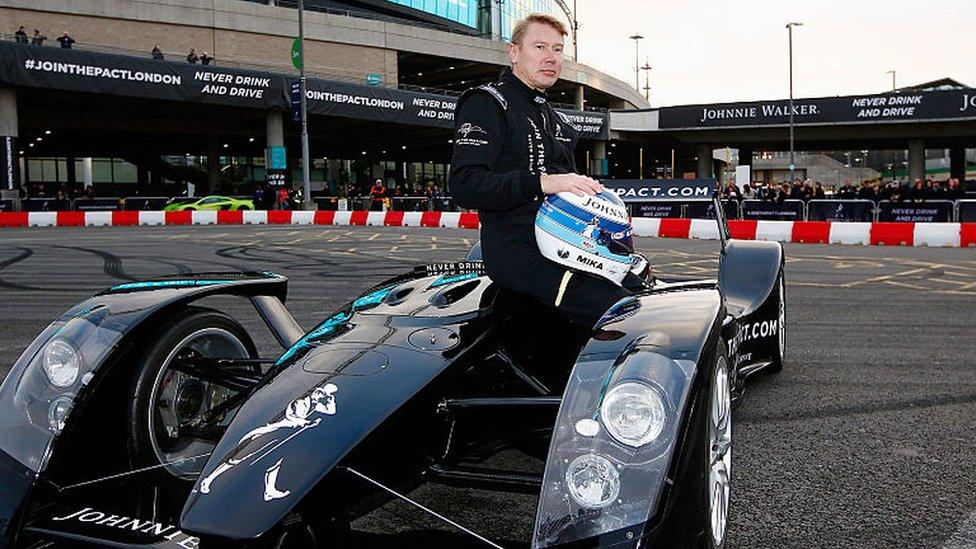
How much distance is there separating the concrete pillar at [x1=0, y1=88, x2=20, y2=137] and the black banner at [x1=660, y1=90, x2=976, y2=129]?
114 ft

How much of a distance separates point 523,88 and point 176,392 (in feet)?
5.80

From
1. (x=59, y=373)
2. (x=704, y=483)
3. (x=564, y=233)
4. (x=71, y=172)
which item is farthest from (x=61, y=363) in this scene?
(x=71, y=172)

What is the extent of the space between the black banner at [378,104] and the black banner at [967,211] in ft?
67.0

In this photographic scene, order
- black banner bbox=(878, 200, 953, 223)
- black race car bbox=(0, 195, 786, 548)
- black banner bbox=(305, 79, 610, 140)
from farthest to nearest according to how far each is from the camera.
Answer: black banner bbox=(305, 79, 610, 140)
black banner bbox=(878, 200, 953, 223)
black race car bbox=(0, 195, 786, 548)

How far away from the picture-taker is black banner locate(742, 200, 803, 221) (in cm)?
2494

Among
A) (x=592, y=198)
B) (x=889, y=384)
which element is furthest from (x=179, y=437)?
(x=889, y=384)

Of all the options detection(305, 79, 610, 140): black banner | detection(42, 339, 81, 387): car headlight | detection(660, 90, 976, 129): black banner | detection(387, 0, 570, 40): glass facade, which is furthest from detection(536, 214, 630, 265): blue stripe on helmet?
detection(387, 0, 570, 40): glass facade

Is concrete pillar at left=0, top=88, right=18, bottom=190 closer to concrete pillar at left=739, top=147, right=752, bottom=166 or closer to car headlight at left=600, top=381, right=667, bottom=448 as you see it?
car headlight at left=600, top=381, right=667, bottom=448

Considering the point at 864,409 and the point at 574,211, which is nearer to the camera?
the point at 574,211

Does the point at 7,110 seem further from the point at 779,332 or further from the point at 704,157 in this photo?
the point at 704,157

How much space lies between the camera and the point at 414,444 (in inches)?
112

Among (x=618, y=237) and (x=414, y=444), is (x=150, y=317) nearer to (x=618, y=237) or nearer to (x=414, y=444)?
(x=414, y=444)

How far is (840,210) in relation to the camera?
2417 centimetres

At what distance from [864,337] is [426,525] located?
4.91 m
